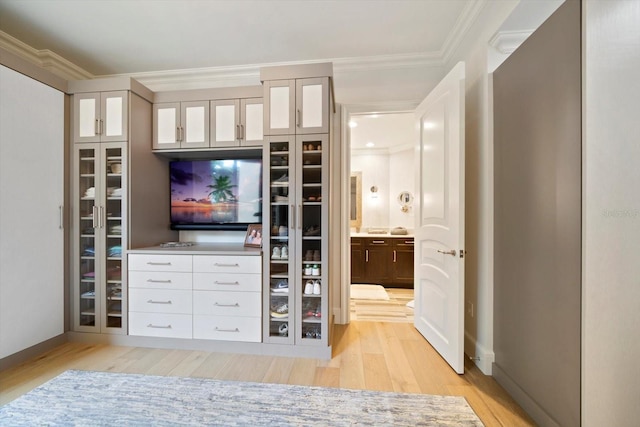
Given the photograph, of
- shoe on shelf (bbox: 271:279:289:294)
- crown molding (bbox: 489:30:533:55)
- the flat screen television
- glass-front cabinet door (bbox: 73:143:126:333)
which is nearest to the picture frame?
the flat screen television

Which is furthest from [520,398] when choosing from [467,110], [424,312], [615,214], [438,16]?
[438,16]

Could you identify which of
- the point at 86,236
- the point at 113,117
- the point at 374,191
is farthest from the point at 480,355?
the point at 113,117

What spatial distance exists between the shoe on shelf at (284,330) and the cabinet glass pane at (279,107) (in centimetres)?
167

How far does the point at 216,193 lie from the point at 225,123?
73 cm

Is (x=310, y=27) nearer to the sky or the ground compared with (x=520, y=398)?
nearer to the sky

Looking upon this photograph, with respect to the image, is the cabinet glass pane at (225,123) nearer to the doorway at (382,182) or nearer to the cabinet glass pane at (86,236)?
the cabinet glass pane at (86,236)

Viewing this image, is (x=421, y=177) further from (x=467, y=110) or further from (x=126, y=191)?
(x=126, y=191)

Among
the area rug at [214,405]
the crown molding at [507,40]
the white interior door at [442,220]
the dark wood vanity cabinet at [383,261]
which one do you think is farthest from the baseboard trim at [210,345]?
the crown molding at [507,40]

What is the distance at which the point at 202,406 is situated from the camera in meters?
1.54

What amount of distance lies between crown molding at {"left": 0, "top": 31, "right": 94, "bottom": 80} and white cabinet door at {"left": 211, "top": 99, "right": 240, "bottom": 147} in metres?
1.72

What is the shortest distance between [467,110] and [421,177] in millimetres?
660

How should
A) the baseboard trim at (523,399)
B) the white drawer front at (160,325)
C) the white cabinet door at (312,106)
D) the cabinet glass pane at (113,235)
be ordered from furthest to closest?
the cabinet glass pane at (113,235) < the white drawer front at (160,325) < the white cabinet door at (312,106) < the baseboard trim at (523,399)

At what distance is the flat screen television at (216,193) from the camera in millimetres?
2672

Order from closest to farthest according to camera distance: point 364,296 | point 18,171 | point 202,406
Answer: point 202,406
point 18,171
point 364,296
